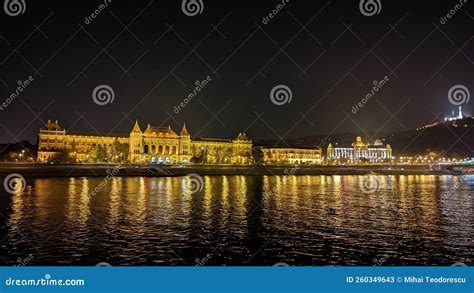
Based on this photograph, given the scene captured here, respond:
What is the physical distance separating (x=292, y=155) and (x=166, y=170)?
243 ft

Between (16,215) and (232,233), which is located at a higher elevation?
(16,215)

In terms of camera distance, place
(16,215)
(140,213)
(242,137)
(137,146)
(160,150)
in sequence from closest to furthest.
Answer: (16,215) < (140,213) < (137,146) < (160,150) < (242,137)

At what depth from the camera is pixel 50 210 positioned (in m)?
22.2

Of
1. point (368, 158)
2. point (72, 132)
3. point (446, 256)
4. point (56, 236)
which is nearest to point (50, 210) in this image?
point (56, 236)

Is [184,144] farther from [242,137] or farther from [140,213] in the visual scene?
[140,213]

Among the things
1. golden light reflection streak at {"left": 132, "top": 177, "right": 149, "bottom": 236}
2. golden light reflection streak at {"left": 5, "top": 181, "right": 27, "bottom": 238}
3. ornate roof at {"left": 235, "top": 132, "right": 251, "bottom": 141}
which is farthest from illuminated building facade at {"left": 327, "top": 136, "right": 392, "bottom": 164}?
golden light reflection streak at {"left": 5, "top": 181, "right": 27, "bottom": 238}

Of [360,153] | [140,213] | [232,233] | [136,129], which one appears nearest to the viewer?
[232,233]

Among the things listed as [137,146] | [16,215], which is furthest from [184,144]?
[16,215]

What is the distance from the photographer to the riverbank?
57438 millimetres

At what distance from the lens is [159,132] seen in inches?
4466

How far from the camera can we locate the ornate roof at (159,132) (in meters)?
111

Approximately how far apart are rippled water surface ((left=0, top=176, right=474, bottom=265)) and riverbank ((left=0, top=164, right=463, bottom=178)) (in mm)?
33404

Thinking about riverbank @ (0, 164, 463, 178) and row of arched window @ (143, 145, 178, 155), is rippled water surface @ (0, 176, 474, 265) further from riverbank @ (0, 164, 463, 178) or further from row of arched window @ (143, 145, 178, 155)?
row of arched window @ (143, 145, 178, 155)

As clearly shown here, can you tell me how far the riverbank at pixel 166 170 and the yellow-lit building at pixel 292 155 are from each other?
41.6 m
